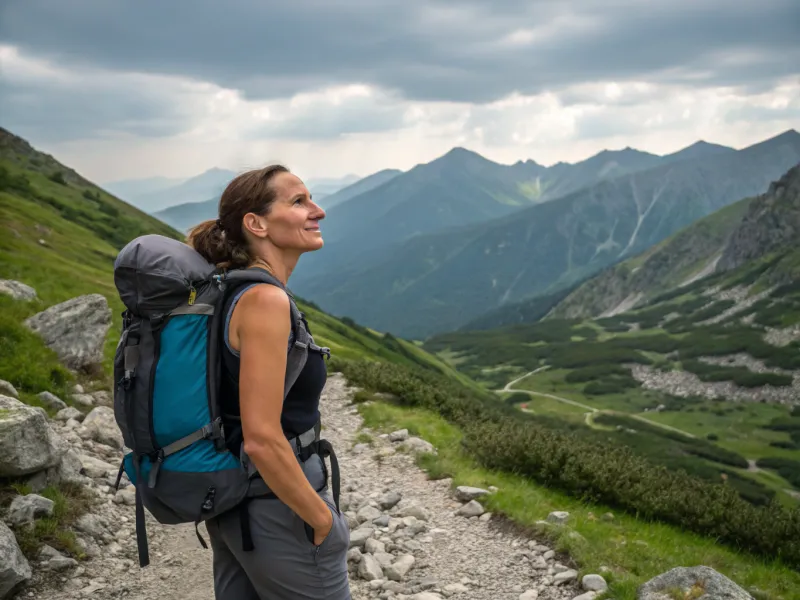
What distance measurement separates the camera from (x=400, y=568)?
28.8 feet

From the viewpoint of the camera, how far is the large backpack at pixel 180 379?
3.97 m

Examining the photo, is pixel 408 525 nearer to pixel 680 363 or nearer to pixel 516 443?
pixel 516 443

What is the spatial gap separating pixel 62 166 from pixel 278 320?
134 m

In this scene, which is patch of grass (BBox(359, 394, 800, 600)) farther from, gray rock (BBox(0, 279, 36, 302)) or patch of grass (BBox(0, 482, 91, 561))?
gray rock (BBox(0, 279, 36, 302))

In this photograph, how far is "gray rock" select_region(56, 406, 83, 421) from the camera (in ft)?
42.1

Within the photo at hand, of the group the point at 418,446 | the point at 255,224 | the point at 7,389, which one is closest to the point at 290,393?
the point at 255,224

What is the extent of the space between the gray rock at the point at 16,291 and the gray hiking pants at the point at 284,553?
1834 centimetres

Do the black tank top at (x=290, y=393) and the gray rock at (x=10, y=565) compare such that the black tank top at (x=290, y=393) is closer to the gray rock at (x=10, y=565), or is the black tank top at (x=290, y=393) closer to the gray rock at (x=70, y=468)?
the gray rock at (x=10, y=565)

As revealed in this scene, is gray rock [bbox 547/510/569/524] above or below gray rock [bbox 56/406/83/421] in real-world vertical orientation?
below

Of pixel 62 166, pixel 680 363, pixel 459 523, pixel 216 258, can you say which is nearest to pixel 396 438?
pixel 459 523

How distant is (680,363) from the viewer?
6280 inches

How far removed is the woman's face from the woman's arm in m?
0.63

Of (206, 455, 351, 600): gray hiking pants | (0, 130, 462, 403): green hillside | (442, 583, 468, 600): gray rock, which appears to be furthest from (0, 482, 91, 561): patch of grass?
(206, 455, 351, 600): gray hiking pants

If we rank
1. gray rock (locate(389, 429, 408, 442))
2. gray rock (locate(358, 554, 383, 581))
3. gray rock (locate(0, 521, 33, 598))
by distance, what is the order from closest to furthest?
gray rock (locate(0, 521, 33, 598)), gray rock (locate(358, 554, 383, 581)), gray rock (locate(389, 429, 408, 442))
